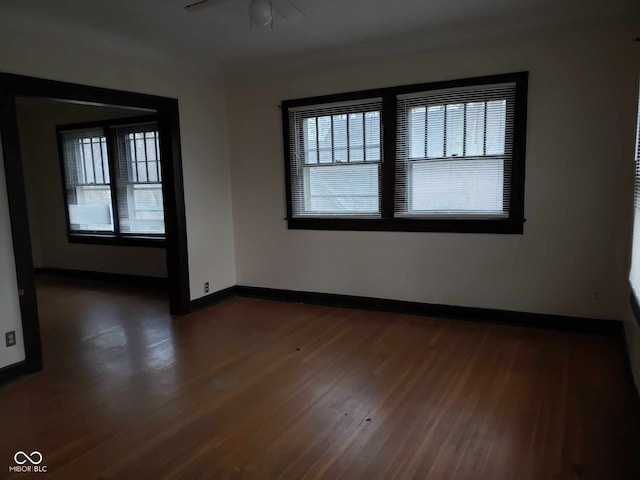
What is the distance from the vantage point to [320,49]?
4.49 meters

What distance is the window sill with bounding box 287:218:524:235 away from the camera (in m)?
4.03

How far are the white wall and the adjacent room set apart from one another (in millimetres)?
19

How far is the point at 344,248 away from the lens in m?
4.84

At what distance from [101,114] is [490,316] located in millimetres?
5598

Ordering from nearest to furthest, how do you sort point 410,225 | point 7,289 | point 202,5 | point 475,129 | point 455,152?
point 202,5 → point 7,289 → point 475,129 → point 455,152 → point 410,225

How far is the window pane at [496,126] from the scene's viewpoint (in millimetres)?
3934

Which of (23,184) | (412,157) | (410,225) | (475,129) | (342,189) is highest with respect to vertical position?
(475,129)

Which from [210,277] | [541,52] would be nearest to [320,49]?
[541,52]

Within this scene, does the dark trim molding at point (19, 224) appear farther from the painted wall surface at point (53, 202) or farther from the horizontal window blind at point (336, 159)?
the painted wall surface at point (53, 202)

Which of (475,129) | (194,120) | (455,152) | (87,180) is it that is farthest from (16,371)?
(475,129)

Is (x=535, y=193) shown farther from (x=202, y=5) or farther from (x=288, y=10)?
(x=202, y=5)

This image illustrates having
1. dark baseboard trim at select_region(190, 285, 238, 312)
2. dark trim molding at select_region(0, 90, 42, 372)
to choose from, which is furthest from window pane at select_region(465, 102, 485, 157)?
dark trim molding at select_region(0, 90, 42, 372)

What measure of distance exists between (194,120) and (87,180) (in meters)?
2.67

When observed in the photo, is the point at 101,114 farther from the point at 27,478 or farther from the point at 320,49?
the point at 27,478
